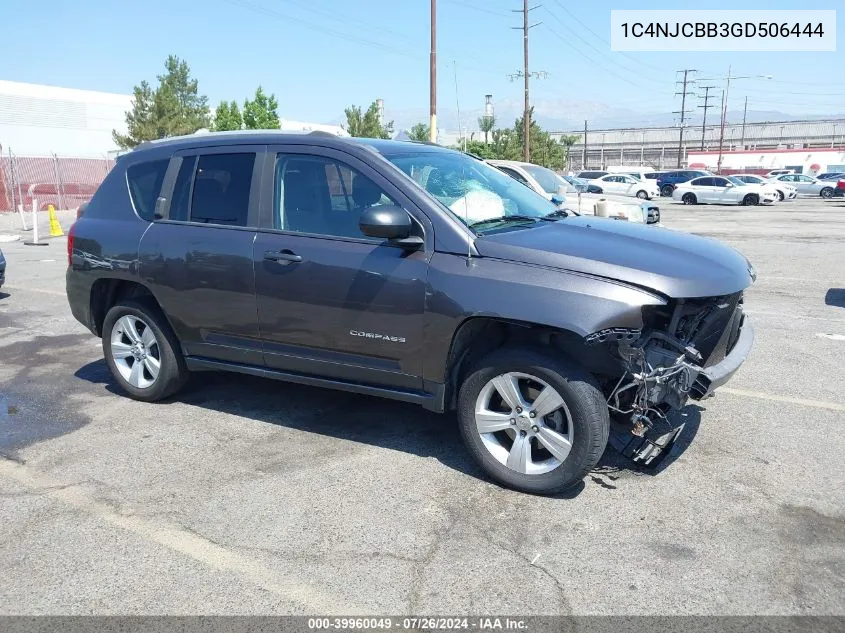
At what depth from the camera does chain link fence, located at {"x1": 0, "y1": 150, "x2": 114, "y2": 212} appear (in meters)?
28.2

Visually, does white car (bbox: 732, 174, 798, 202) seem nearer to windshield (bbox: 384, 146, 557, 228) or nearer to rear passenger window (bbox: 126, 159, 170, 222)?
windshield (bbox: 384, 146, 557, 228)

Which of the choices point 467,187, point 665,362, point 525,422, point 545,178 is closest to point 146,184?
point 467,187

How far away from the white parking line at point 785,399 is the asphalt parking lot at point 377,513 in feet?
0.08

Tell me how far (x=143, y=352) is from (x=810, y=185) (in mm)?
43401

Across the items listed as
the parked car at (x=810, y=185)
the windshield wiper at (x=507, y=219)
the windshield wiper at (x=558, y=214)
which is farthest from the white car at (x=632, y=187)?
the windshield wiper at (x=507, y=219)

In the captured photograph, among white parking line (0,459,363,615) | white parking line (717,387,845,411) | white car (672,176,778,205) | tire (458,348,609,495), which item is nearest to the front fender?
tire (458,348,609,495)

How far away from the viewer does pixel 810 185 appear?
134ft

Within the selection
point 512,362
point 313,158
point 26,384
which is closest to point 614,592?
point 512,362

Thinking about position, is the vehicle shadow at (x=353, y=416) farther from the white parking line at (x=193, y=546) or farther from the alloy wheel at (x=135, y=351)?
the white parking line at (x=193, y=546)

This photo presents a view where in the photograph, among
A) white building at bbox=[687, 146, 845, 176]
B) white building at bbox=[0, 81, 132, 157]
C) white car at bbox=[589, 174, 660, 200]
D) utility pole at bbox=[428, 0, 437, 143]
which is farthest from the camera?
white building at bbox=[687, 146, 845, 176]

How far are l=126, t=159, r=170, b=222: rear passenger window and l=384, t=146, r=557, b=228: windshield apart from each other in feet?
6.12

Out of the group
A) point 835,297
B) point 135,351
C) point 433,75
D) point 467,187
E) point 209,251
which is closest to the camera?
point 467,187

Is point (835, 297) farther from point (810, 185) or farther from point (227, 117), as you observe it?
point (227, 117)

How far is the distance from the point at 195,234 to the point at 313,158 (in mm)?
1020
